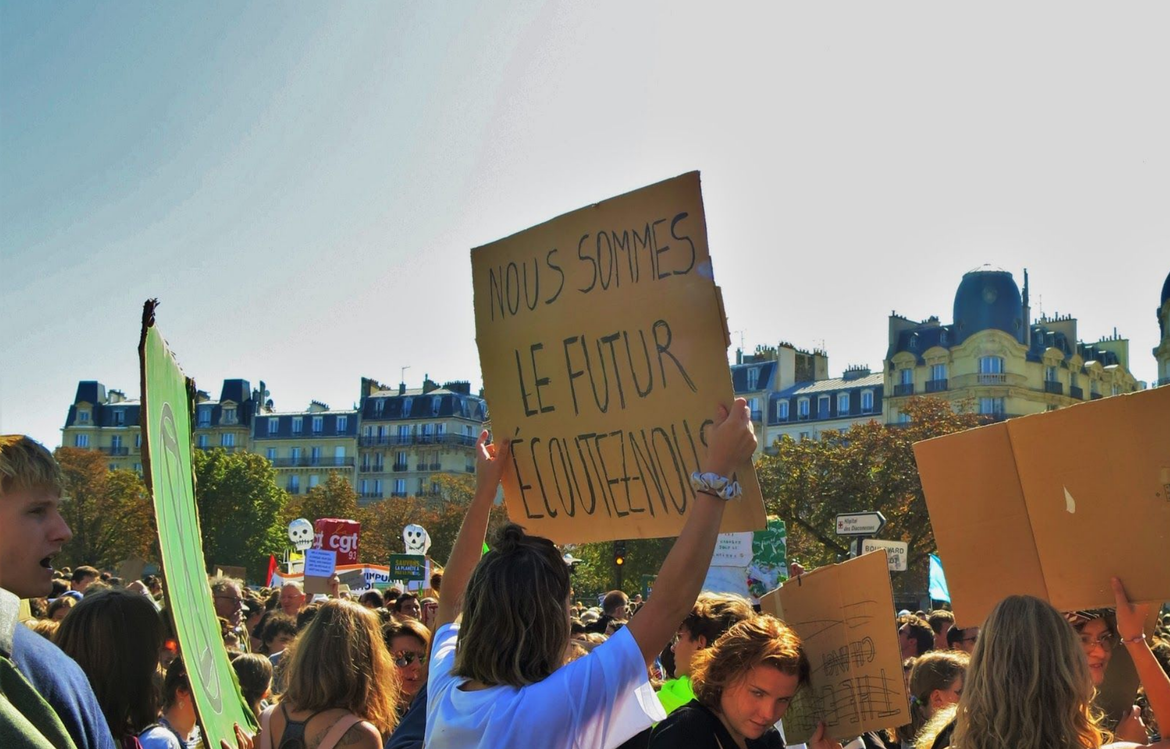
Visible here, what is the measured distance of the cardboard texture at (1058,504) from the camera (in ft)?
11.7

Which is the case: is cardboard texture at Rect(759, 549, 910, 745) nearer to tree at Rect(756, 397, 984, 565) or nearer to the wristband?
the wristband

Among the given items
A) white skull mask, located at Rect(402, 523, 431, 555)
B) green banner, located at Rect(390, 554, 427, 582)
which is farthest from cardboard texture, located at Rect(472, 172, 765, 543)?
white skull mask, located at Rect(402, 523, 431, 555)

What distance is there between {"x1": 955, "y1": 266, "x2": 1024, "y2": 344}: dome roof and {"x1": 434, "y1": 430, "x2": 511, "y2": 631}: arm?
241 feet

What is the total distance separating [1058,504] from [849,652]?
83 cm

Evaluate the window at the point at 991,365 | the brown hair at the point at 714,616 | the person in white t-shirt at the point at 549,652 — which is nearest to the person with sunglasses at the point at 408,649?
the brown hair at the point at 714,616

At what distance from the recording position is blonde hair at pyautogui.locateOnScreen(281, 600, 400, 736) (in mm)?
3861

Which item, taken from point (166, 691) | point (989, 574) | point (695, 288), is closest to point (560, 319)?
point (695, 288)

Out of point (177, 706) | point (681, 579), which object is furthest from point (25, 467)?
point (177, 706)

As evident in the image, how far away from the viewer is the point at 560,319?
144 inches

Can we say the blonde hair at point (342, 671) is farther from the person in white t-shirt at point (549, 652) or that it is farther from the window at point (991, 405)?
the window at point (991, 405)

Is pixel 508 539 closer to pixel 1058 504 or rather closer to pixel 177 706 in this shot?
pixel 1058 504

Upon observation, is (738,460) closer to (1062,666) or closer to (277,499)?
(1062,666)

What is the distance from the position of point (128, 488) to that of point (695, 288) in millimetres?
71306

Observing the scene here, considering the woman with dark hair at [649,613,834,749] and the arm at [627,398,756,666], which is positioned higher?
the arm at [627,398,756,666]
